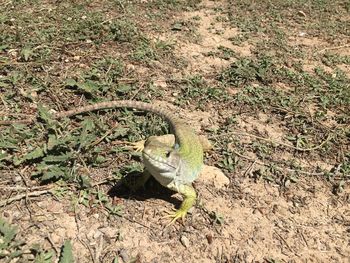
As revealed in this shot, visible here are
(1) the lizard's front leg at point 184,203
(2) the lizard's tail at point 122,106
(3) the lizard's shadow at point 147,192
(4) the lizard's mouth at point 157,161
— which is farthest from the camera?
(2) the lizard's tail at point 122,106

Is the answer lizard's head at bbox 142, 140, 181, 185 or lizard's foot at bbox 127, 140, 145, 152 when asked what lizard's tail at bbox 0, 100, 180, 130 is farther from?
lizard's head at bbox 142, 140, 181, 185

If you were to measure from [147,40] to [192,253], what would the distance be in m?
3.85

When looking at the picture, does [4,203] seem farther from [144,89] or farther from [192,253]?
[144,89]

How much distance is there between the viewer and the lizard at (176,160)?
349 centimetres

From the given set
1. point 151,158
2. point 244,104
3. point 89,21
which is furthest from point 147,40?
point 151,158

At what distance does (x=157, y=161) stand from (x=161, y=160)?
46 mm

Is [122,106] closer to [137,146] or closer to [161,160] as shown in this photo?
[137,146]

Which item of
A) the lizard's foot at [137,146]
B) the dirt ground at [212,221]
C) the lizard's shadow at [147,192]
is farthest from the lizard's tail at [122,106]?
the lizard's shadow at [147,192]

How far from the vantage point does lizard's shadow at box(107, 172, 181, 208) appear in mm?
3948

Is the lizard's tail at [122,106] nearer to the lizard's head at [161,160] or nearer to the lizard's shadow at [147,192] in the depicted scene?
the lizard's shadow at [147,192]

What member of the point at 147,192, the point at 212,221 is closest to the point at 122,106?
the point at 147,192

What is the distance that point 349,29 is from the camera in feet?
26.2

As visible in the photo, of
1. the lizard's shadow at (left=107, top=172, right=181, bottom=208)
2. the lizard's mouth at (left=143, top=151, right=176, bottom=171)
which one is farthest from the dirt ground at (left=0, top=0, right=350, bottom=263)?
the lizard's mouth at (left=143, top=151, right=176, bottom=171)

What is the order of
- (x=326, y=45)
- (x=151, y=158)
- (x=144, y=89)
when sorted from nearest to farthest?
(x=151, y=158)
(x=144, y=89)
(x=326, y=45)
